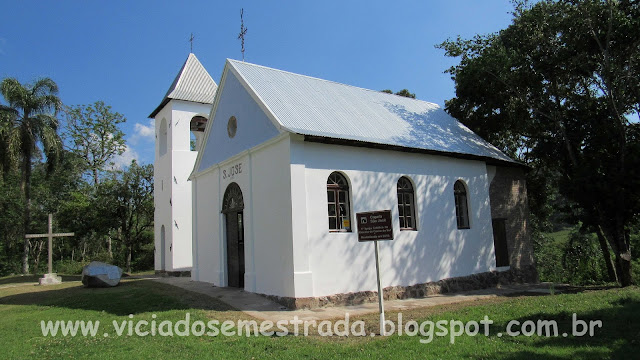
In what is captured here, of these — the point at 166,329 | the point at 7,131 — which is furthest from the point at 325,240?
the point at 7,131

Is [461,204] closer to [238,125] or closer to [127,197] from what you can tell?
[238,125]

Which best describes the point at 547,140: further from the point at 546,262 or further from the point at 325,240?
the point at 546,262

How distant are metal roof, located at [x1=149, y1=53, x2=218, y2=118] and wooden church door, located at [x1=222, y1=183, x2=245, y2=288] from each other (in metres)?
9.05

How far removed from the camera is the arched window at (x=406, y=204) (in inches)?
521

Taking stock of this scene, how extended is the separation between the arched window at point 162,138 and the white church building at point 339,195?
722 cm

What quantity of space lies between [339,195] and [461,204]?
549cm

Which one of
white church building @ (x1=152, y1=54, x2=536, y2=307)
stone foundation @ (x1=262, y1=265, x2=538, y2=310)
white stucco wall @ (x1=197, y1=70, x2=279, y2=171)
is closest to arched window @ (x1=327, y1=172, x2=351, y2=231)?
white church building @ (x1=152, y1=54, x2=536, y2=307)

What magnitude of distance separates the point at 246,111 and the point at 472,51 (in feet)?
29.6

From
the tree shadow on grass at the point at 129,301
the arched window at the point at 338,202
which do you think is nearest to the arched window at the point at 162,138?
the tree shadow on grass at the point at 129,301

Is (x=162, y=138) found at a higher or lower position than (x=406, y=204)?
higher

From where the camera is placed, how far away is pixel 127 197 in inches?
1108

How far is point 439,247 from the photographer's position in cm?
1365

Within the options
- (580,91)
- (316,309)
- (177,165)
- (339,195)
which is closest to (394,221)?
(339,195)

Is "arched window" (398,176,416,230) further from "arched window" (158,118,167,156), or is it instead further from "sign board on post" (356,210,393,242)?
"arched window" (158,118,167,156)
